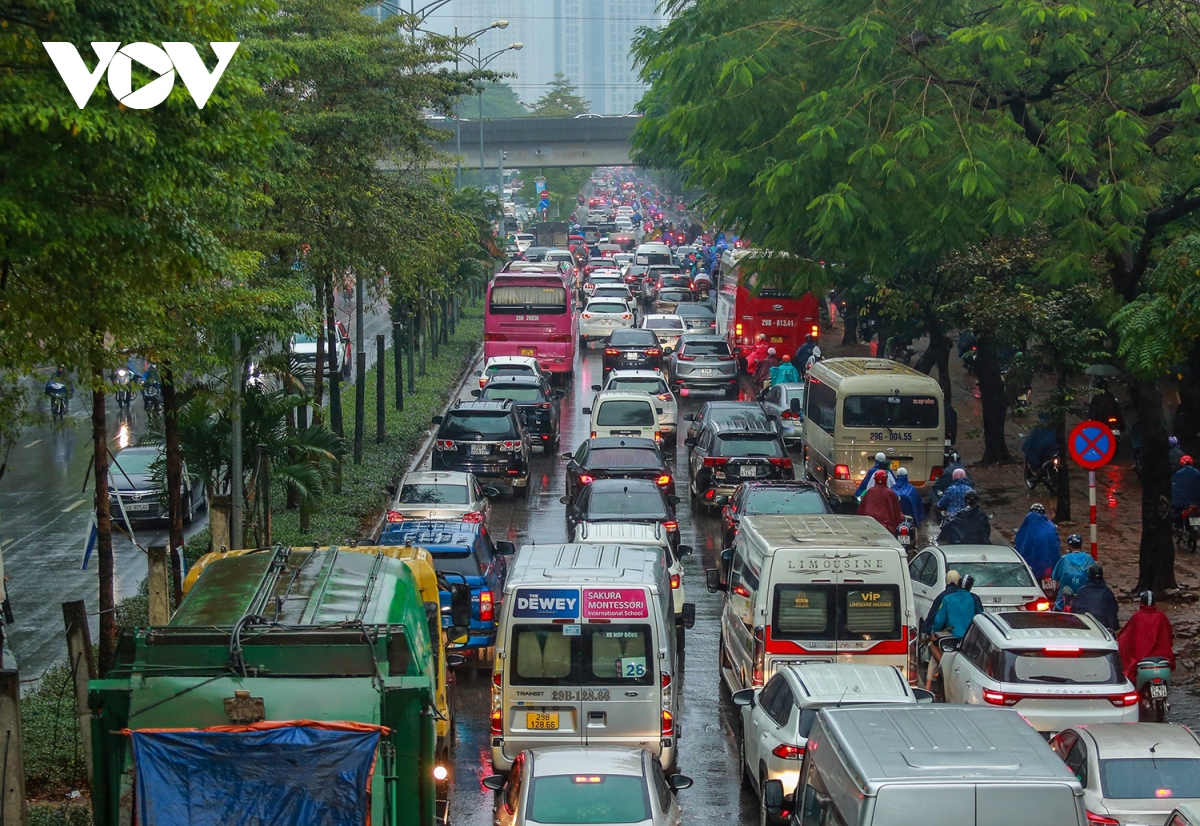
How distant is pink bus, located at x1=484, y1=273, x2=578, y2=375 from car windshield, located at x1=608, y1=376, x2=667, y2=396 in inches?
327

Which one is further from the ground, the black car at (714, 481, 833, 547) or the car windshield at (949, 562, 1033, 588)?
the black car at (714, 481, 833, 547)

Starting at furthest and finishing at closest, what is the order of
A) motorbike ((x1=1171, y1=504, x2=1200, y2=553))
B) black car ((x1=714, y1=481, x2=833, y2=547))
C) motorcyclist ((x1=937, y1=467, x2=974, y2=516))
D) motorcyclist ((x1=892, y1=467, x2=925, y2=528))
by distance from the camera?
motorbike ((x1=1171, y1=504, x2=1200, y2=553)), motorcyclist ((x1=892, y1=467, x2=925, y2=528)), black car ((x1=714, y1=481, x2=833, y2=547)), motorcyclist ((x1=937, y1=467, x2=974, y2=516))

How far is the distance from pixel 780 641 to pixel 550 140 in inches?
2893

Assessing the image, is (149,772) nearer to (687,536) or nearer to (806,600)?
(806,600)

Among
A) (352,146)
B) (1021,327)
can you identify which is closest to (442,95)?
(352,146)

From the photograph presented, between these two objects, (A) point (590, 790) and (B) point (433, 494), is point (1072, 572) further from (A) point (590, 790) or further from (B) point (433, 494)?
(B) point (433, 494)

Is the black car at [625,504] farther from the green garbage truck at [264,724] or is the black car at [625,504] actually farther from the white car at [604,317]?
the white car at [604,317]

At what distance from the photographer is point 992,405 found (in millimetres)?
29781

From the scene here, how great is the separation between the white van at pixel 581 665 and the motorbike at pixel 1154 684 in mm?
5241

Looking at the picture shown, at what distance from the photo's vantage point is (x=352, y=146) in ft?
77.7

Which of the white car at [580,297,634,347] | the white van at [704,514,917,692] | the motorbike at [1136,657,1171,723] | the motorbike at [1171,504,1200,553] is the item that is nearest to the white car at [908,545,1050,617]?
the motorbike at [1136,657,1171,723]

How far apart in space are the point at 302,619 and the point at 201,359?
6.02 metres

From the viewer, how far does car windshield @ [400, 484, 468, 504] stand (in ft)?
72.3

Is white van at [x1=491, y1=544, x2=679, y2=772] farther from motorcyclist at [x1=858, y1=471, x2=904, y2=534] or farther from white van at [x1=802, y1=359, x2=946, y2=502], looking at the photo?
white van at [x1=802, y1=359, x2=946, y2=502]
